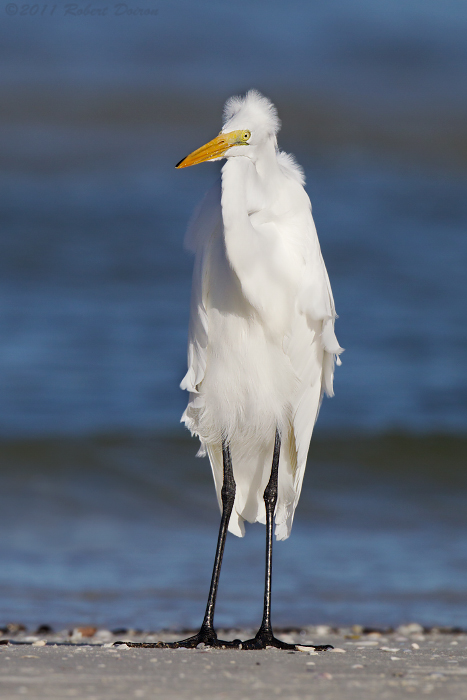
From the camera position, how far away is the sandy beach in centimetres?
244

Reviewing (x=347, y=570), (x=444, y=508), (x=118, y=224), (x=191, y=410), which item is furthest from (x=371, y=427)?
(x=118, y=224)

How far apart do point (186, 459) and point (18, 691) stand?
18.6 ft

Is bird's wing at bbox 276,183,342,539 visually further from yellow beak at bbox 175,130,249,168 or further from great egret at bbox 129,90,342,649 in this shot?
yellow beak at bbox 175,130,249,168

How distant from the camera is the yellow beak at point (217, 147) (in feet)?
11.7

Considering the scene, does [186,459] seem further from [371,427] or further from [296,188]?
[296,188]

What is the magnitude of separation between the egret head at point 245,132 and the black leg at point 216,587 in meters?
1.26

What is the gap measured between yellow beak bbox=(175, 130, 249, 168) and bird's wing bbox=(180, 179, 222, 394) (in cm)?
23

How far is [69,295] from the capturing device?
12.5m

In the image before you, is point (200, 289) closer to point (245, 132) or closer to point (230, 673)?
point (245, 132)

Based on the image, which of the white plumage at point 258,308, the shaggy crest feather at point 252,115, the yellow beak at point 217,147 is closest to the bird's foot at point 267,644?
the white plumage at point 258,308

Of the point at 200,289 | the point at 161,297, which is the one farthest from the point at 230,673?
the point at 161,297

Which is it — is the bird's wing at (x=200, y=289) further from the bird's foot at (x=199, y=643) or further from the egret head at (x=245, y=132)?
the bird's foot at (x=199, y=643)

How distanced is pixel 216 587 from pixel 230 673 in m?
1.03

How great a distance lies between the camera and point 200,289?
3879 mm
